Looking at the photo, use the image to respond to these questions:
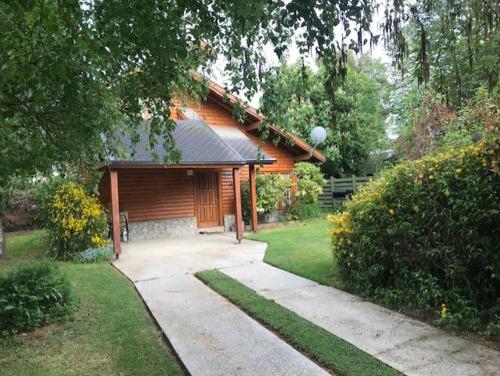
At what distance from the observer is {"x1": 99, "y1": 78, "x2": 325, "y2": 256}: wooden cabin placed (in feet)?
36.7

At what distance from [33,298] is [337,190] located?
15.1 meters

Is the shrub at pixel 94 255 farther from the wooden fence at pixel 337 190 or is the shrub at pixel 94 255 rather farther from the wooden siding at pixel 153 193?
the wooden fence at pixel 337 190

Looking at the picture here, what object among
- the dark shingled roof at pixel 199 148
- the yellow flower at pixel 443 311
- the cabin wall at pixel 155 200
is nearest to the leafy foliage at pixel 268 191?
the dark shingled roof at pixel 199 148

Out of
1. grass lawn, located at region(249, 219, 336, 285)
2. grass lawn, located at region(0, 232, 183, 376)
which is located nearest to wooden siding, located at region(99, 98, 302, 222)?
grass lawn, located at region(249, 219, 336, 285)

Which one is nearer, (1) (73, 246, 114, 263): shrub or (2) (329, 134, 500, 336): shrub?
(2) (329, 134, 500, 336): shrub

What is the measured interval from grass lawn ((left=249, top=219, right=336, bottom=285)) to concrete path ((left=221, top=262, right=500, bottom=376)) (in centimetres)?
58

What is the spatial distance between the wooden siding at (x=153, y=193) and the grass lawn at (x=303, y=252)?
2898 millimetres

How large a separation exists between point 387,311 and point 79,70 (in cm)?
416

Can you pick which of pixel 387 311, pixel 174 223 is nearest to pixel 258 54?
pixel 387 311

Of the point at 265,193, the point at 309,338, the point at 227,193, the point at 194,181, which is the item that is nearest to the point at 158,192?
the point at 194,181

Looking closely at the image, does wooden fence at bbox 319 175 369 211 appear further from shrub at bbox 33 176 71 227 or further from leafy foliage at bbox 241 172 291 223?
shrub at bbox 33 176 71 227

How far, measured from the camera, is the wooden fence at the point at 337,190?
1745 centimetres

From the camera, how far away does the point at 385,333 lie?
13.1 feet

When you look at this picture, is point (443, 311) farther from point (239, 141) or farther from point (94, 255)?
point (239, 141)
